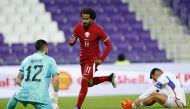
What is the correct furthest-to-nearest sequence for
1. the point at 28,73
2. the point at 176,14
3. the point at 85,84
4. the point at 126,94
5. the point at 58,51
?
the point at 176,14
the point at 58,51
the point at 126,94
the point at 85,84
the point at 28,73

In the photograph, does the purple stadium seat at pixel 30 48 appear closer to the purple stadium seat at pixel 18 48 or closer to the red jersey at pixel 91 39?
the purple stadium seat at pixel 18 48

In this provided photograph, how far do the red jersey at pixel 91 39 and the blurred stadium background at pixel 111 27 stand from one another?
420 inches

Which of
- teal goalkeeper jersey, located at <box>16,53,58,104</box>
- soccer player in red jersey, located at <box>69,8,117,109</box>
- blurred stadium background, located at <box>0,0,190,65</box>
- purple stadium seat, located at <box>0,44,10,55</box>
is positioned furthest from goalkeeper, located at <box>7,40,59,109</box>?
purple stadium seat, located at <box>0,44,10,55</box>

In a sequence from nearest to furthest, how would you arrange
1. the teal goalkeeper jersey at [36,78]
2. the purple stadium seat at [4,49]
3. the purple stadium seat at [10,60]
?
the teal goalkeeper jersey at [36,78] → the purple stadium seat at [10,60] → the purple stadium seat at [4,49]

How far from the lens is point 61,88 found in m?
20.9

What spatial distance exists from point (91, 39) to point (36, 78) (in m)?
3.24

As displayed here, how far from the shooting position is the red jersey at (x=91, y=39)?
13.3m

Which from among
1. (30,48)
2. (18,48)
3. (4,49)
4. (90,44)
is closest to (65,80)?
(30,48)

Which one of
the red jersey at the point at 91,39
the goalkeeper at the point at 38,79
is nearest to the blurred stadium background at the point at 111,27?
the red jersey at the point at 91,39

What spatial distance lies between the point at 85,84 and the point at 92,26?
51.3 inches

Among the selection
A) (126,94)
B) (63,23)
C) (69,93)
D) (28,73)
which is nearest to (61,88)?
(69,93)

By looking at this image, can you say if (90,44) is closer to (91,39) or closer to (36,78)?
(91,39)

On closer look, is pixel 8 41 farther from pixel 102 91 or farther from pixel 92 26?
pixel 92 26

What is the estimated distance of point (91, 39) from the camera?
1326 cm
